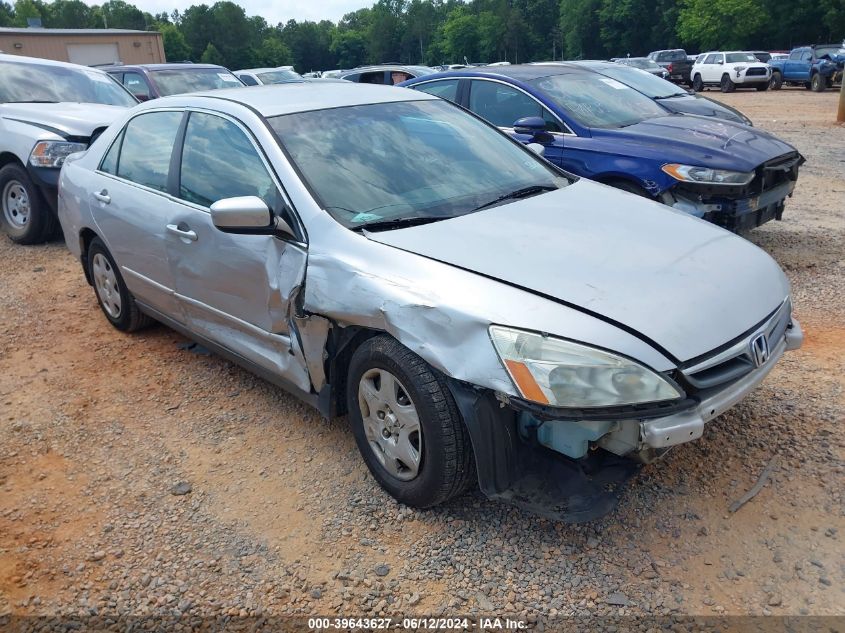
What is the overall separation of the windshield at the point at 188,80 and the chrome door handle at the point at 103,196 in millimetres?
6562

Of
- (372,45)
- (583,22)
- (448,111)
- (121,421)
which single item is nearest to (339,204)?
(448,111)

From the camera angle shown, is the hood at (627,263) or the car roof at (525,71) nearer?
the hood at (627,263)

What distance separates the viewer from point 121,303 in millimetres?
4840

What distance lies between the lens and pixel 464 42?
9488 centimetres

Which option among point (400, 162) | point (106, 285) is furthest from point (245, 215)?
point (106, 285)

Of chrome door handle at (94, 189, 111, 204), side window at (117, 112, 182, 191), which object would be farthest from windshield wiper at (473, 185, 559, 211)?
chrome door handle at (94, 189, 111, 204)

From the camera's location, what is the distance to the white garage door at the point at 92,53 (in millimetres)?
32969

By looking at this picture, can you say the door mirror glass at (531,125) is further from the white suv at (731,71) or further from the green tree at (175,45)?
the green tree at (175,45)

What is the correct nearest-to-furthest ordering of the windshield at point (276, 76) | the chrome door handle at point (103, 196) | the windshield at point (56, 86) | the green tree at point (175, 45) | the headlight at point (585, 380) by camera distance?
the headlight at point (585, 380) → the chrome door handle at point (103, 196) → the windshield at point (56, 86) → the windshield at point (276, 76) → the green tree at point (175, 45)

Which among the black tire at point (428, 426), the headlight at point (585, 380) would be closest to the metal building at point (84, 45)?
the black tire at point (428, 426)

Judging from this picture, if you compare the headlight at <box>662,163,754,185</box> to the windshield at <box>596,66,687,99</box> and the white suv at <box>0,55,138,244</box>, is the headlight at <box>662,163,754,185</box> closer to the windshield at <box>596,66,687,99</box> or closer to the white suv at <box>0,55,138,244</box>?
the windshield at <box>596,66,687,99</box>

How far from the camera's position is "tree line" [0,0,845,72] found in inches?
1864

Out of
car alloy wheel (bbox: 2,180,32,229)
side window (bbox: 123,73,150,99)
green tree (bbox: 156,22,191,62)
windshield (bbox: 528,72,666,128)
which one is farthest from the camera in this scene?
green tree (bbox: 156,22,191,62)

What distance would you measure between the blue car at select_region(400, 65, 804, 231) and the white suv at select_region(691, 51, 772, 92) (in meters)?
24.5
